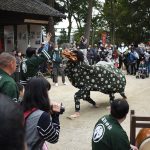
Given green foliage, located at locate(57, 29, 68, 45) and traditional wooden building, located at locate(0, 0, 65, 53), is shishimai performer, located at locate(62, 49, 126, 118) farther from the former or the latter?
green foliage, located at locate(57, 29, 68, 45)

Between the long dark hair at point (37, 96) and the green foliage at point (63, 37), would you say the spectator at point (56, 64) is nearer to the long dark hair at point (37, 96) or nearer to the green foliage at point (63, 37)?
the long dark hair at point (37, 96)

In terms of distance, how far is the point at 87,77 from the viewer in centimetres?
949

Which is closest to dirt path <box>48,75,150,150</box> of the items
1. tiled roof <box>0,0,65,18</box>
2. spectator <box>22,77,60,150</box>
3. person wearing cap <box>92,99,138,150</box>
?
tiled roof <box>0,0,65,18</box>

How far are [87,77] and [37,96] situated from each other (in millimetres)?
6362

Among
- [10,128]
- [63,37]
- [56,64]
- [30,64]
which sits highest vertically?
[10,128]

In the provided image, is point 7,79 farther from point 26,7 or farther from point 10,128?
point 26,7

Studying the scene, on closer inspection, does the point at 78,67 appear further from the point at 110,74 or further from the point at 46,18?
the point at 46,18

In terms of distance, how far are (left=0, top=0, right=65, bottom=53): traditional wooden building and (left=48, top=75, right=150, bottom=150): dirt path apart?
2.95m

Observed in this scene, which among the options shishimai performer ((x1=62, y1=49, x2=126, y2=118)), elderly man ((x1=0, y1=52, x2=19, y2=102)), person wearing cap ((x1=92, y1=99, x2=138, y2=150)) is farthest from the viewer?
shishimai performer ((x1=62, y1=49, x2=126, y2=118))

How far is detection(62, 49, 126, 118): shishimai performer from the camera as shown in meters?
9.22

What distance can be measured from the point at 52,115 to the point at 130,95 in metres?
9.09

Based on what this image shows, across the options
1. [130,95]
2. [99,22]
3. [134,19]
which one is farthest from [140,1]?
[130,95]

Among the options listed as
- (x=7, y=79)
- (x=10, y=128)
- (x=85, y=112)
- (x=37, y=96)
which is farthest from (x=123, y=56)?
(x=10, y=128)

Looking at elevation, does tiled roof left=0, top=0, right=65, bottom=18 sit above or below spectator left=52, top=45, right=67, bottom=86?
above
